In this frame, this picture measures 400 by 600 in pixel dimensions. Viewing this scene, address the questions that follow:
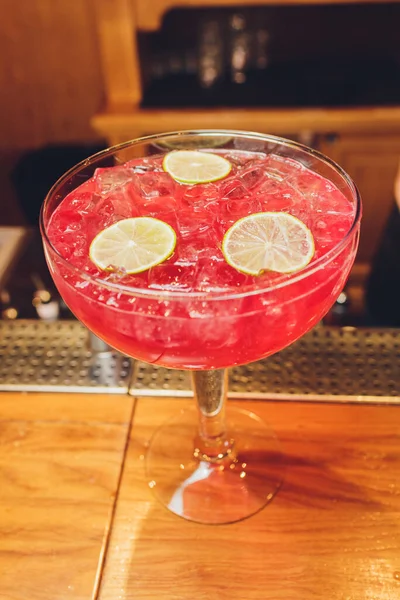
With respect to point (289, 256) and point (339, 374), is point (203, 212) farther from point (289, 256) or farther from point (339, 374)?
point (339, 374)

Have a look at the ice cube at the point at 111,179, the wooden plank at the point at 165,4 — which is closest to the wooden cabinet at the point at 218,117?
the wooden plank at the point at 165,4

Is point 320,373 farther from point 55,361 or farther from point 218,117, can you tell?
point 218,117

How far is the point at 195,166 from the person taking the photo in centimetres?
99

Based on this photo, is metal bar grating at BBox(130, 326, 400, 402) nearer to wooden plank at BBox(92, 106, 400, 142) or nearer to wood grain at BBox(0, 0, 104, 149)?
wooden plank at BBox(92, 106, 400, 142)

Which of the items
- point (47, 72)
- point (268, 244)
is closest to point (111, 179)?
point (268, 244)

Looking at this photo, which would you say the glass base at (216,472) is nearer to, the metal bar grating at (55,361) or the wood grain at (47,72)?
the metal bar grating at (55,361)

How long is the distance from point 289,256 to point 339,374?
0.43 metres

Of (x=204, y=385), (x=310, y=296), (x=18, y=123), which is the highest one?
(x=310, y=296)

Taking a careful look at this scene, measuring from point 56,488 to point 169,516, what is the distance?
0.18 meters

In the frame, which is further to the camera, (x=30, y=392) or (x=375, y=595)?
(x=30, y=392)

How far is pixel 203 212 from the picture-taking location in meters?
0.88

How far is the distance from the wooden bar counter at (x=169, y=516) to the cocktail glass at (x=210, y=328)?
34mm

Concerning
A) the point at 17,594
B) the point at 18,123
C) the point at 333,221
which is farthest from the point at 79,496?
the point at 18,123

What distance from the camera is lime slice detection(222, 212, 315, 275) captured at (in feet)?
2.45
